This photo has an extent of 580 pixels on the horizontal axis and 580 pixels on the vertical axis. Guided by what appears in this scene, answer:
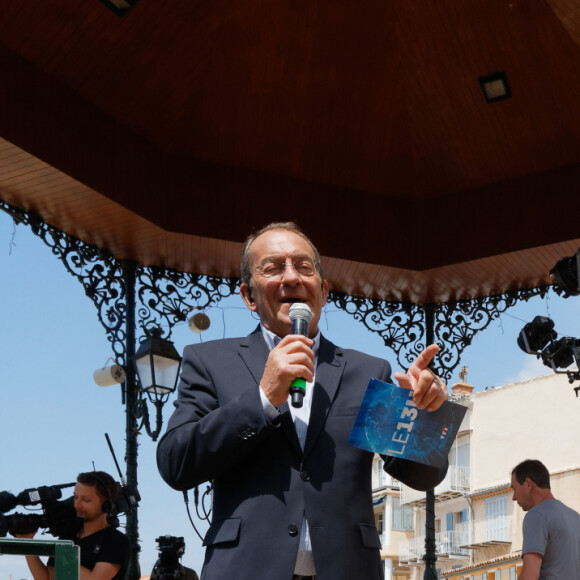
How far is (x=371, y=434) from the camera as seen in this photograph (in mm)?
1684

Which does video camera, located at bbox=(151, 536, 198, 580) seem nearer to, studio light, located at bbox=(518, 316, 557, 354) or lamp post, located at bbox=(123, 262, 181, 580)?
lamp post, located at bbox=(123, 262, 181, 580)

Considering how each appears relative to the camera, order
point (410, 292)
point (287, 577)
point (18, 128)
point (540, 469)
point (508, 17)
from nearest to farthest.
→ point (287, 577)
point (540, 469)
point (18, 128)
point (508, 17)
point (410, 292)

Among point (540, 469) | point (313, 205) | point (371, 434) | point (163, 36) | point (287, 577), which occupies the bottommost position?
point (287, 577)

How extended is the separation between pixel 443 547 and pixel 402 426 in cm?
3680

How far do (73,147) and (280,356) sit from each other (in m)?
4.03

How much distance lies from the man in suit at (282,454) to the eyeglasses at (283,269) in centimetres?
Result: 2

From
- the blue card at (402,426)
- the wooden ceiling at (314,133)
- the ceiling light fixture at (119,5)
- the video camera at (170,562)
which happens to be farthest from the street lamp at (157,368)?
the blue card at (402,426)

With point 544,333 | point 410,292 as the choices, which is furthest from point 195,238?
point 544,333

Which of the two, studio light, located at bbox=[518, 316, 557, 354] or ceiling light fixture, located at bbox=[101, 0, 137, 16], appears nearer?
ceiling light fixture, located at bbox=[101, 0, 137, 16]

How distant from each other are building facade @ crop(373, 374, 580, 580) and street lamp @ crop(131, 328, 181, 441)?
27529 mm

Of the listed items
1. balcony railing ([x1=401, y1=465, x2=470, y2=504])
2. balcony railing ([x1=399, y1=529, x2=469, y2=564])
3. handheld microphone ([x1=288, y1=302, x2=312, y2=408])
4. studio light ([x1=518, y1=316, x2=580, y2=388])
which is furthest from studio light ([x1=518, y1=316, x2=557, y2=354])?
balcony railing ([x1=401, y1=465, x2=470, y2=504])

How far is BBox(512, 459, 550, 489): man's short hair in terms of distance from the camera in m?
4.55

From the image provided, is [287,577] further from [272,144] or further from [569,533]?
[272,144]

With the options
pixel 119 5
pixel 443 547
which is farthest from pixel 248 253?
pixel 443 547
